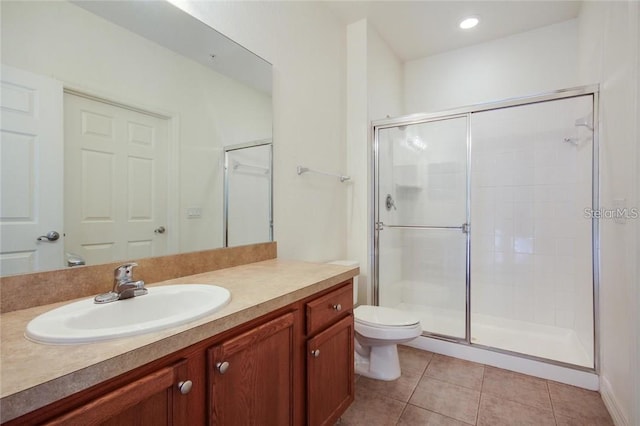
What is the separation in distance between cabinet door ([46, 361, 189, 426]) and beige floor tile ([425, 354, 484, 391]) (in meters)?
1.80

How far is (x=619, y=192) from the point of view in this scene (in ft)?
5.04

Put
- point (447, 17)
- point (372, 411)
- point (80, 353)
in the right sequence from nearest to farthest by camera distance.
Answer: point (80, 353)
point (372, 411)
point (447, 17)

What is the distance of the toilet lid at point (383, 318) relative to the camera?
187 centimetres

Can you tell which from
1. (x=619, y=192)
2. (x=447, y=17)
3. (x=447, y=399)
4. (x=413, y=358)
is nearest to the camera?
(x=619, y=192)

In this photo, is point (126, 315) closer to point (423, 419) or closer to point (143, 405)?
point (143, 405)

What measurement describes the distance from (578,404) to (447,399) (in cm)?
73

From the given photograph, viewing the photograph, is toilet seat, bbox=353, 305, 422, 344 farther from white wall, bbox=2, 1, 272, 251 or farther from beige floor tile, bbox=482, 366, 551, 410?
white wall, bbox=2, 1, 272, 251

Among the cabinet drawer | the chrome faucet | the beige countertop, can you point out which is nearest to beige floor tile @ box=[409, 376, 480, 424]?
the cabinet drawer

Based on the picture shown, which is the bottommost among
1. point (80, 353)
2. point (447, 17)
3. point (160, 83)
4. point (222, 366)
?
point (222, 366)

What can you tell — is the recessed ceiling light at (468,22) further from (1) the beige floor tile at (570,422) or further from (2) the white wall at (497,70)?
(1) the beige floor tile at (570,422)

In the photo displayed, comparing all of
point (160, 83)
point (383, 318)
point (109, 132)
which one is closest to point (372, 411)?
point (383, 318)

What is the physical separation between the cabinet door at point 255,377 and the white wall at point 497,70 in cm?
275

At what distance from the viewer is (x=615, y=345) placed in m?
1.61

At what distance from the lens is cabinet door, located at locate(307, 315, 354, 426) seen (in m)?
1.20
